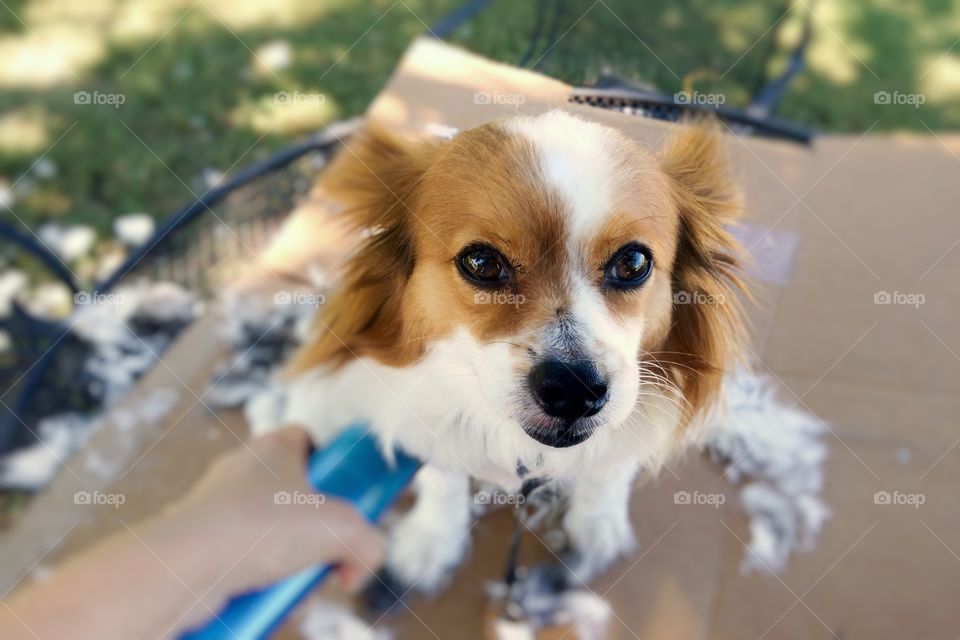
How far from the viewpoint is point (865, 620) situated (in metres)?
1.79

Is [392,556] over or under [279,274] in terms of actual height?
under

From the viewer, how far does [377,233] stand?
4.19 ft

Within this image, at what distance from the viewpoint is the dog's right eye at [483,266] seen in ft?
3.75

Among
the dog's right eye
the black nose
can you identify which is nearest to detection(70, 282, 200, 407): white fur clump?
the dog's right eye

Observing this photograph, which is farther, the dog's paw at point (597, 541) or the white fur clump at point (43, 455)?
the white fur clump at point (43, 455)

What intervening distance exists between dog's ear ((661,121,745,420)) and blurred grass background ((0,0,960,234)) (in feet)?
5.41

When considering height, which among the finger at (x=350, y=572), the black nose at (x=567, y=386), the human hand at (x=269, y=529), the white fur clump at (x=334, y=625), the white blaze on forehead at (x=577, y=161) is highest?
the white blaze on forehead at (x=577, y=161)

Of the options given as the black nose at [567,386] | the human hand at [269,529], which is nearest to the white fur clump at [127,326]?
the human hand at [269,529]

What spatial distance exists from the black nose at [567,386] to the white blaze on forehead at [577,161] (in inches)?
7.7

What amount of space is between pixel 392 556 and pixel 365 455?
0.44 metres

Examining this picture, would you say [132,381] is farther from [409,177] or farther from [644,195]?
[644,195]

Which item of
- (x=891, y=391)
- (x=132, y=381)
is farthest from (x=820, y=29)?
(x=132, y=381)

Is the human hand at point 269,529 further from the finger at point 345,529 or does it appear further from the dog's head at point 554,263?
the dog's head at point 554,263

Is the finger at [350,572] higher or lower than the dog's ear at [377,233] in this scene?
lower
